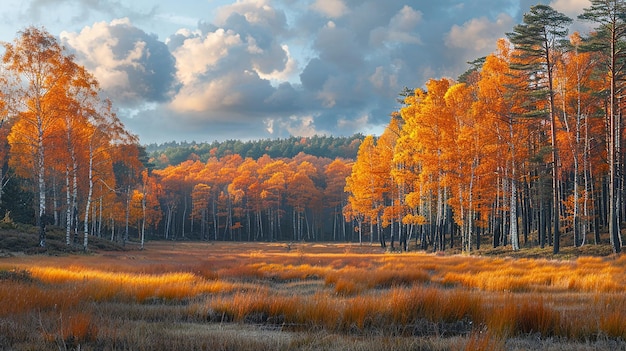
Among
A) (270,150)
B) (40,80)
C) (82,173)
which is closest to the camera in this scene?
(40,80)

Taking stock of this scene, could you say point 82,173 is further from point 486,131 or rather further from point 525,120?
point 525,120

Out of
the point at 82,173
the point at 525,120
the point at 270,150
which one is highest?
the point at 270,150

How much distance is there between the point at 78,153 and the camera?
1190 inches

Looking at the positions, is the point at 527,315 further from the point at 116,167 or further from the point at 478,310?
the point at 116,167

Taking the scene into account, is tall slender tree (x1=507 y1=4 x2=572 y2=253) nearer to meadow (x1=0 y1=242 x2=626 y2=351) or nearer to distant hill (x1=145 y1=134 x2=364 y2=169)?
meadow (x1=0 y1=242 x2=626 y2=351)

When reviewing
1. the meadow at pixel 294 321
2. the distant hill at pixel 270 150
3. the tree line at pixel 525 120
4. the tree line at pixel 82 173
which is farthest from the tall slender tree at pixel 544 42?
the distant hill at pixel 270 150

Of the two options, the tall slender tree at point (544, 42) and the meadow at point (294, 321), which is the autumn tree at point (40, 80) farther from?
the tall slender tree at point (544, 42)

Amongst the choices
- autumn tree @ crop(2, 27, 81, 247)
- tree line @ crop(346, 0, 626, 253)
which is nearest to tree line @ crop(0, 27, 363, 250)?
autumn tree @ crop(2, 27, 81, 247)

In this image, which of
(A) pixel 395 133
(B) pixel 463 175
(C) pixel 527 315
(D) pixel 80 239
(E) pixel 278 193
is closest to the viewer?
(C) pixel 527 315

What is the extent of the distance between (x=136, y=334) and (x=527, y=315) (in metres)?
5.58

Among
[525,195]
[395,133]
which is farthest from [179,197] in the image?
[525,195]

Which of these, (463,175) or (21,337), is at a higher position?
(463,175)

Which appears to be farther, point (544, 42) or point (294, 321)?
point (544, 42)

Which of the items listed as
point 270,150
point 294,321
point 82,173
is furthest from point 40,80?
point 270,150
